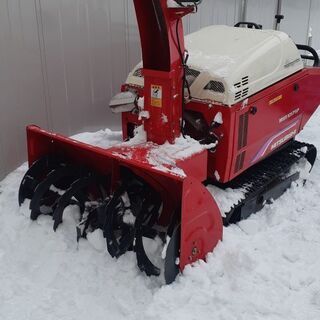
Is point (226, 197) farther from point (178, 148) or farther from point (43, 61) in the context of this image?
point (43, 61)

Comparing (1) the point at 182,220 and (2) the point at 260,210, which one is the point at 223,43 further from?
(1) the point at 182,220

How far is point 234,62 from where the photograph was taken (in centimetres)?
321

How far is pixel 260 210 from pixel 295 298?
1.02 meters

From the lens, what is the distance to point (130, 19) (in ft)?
15.7

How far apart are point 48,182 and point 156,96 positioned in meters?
0.90

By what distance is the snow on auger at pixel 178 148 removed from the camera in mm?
2721

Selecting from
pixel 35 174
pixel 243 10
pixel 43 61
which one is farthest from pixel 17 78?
pixel 243 10

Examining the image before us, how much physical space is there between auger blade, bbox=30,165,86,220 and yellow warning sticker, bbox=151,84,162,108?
0.66m

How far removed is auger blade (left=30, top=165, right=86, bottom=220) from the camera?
3.08 metres

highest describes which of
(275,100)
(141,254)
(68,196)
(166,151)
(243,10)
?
(243,10)

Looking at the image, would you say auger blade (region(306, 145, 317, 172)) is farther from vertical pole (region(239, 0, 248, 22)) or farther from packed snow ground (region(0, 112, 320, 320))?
vertical pole (region(239, 0, 248, 22))

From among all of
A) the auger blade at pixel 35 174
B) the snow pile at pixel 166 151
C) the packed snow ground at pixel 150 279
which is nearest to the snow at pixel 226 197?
the packed snow ground at pixel 150 279

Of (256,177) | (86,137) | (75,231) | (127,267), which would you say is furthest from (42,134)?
(256,177)

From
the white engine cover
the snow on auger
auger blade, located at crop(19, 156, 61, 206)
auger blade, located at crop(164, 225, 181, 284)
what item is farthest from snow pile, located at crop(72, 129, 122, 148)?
auger blade, located at crop(164, 225, 181, 284)
